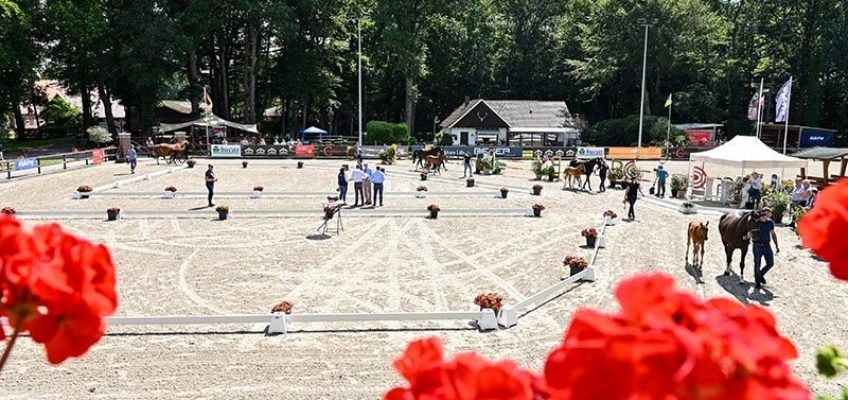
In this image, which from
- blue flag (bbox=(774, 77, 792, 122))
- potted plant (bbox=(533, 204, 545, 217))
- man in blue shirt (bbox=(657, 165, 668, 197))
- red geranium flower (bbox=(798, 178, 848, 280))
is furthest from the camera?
blue flag (bbox=(774, 77, 792, 122))

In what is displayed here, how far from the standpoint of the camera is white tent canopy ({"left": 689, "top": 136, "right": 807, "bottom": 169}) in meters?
22.3

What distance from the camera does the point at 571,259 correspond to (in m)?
12.9

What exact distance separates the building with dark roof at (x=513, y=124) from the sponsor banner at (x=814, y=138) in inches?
751

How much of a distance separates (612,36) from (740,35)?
620 inches

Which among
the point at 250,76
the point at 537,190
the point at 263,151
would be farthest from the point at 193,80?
the point at 537,190

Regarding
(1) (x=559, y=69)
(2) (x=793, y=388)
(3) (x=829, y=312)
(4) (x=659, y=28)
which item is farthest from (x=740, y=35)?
(2) (x=793, y=388)

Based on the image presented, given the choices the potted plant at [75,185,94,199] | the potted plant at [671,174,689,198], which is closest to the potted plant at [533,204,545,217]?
the potted plant at [671,174,689,198]

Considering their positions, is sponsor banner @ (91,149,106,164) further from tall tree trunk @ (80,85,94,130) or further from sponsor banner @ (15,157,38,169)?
tall tree trunk @ (80,85,94,130)

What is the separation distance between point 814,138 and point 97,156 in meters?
55.6

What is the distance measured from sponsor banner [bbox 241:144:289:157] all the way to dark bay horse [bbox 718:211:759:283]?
34300 mm

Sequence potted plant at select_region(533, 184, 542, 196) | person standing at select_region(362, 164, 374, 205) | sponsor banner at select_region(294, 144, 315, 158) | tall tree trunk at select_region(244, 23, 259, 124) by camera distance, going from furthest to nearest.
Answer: tall tree trunk at select_region(244, 23, 259, 124)
sponsor banner at select_region(294, 144, 315, 158)
potted plant at select_region(533, 184, 542, 196)
person standing at select_region(362, 164, 374, 205)

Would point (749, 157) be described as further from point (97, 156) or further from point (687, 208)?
point (97, 156)

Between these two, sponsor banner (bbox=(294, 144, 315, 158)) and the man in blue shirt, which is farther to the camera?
sponsor banner (bbox=(294, 144, 315, 158))

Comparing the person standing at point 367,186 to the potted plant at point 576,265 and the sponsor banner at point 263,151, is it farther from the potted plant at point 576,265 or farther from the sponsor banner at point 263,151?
the sponsor banner at point 263,151
